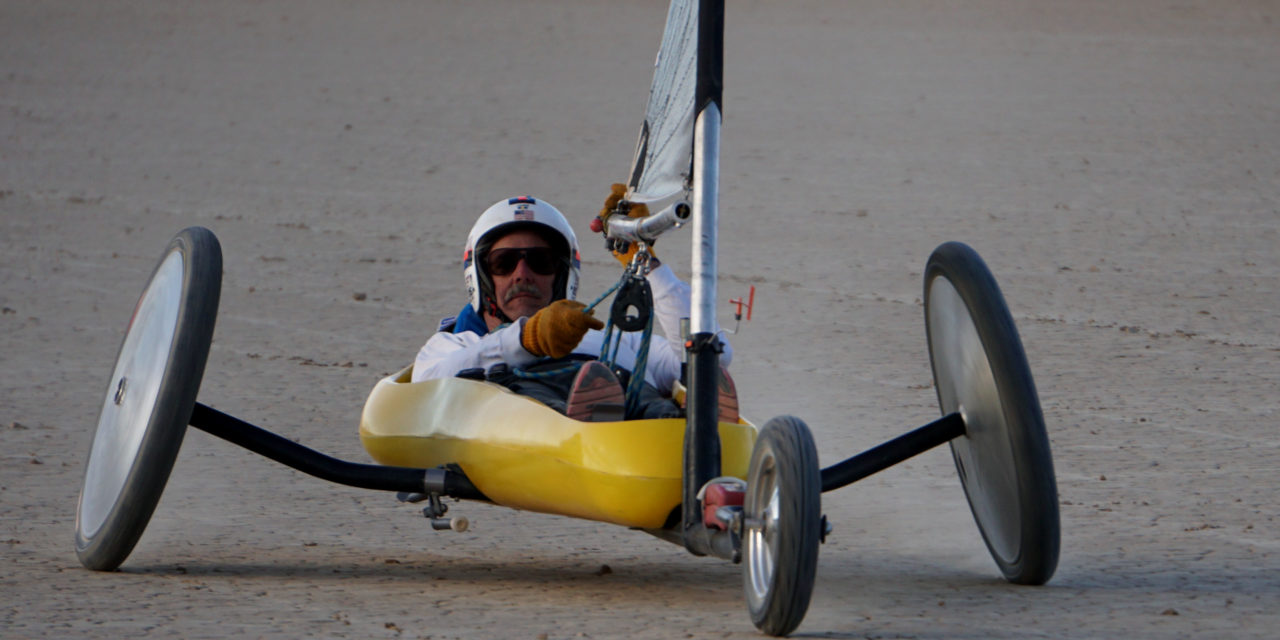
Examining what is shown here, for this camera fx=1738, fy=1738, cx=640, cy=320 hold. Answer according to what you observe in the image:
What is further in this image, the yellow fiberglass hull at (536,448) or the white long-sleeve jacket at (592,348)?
the white long-sleeve jacket at (592,348)

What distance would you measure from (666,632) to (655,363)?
1.41 m

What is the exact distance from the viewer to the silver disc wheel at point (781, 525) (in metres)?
4.10

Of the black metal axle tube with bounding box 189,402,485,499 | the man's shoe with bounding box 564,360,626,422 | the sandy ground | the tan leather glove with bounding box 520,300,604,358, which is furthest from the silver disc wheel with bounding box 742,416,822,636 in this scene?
the black metal axle tube with bounding box 189,402,485,499

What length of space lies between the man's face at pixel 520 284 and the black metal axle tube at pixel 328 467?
1152 mm

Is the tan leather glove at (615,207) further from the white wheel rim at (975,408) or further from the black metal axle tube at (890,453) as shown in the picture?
the white wheel rim at (975,408)

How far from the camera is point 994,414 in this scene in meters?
5.36

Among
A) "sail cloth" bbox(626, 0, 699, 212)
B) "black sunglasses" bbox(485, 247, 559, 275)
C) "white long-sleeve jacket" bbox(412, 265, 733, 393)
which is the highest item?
"sail cloth" bbox(626, 0, 699, 212)

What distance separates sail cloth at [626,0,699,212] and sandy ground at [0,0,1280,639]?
1266mm

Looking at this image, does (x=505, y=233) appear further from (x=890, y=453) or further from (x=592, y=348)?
(x=890, y=453)

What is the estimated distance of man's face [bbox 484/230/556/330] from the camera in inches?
254

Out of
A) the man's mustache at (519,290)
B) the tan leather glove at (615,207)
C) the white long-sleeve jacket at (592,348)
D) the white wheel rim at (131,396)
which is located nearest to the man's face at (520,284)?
the man's mustache at (519,290)

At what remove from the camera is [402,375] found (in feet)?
21.0

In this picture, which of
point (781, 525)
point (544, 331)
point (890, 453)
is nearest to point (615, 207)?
point (544, 331)

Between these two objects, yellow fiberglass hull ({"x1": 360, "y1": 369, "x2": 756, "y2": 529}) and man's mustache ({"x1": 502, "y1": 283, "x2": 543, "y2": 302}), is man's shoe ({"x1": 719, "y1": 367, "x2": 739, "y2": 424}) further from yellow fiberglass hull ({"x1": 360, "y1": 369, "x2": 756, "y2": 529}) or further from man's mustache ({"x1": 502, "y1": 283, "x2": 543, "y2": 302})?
man's mustache ({"x1": 502, "y1": 283, "x2": 543, "y2": 302})
